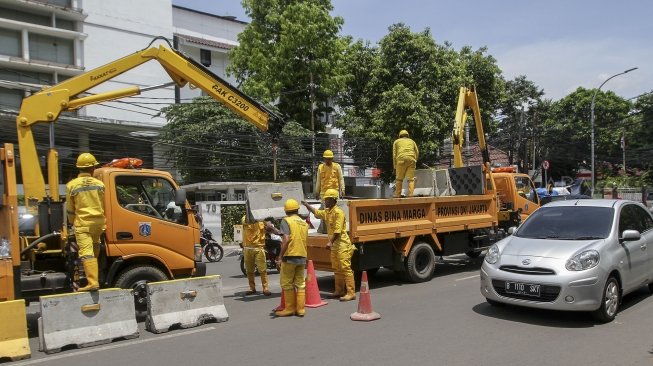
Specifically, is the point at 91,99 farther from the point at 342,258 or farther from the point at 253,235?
the point at 342,258

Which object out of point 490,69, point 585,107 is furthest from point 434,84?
point 585,107

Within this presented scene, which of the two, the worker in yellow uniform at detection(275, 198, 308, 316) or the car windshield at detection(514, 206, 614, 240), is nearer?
the car windshield at detection(514, 206, 614, 240)

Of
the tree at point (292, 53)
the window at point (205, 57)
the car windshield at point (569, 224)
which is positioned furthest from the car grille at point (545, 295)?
the window at point (205, 57)

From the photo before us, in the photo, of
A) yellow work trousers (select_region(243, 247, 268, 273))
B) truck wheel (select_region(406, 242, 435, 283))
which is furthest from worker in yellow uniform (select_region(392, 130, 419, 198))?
yellow work trousers (select_region(243, 247, 268, 273))

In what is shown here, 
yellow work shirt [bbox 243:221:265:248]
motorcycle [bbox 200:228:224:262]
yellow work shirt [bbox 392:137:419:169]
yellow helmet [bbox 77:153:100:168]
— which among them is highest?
yellow work shirt [bbox 392:137:419:169]

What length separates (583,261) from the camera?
645cm

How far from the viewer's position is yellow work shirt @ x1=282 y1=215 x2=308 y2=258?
7.52m

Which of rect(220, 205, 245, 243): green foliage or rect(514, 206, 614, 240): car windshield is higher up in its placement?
rect(514, 206, 614, 240): car windshield

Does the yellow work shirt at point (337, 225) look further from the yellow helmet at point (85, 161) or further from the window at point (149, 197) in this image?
the yellow helmet at point (85, 161)

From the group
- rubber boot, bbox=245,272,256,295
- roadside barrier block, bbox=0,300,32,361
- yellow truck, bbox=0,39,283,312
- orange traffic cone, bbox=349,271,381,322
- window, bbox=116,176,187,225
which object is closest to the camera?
roadside barrier block, bbox=0,300,32,361

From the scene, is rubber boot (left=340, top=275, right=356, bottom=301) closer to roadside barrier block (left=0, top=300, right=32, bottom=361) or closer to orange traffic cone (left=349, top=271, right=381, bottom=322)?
orange traffic cone (left=349, top=271, right=381, bottom=322)

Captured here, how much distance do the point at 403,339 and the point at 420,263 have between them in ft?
13.8

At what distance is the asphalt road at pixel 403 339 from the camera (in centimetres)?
543

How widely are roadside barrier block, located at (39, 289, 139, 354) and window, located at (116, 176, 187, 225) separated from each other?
1.42 meters
